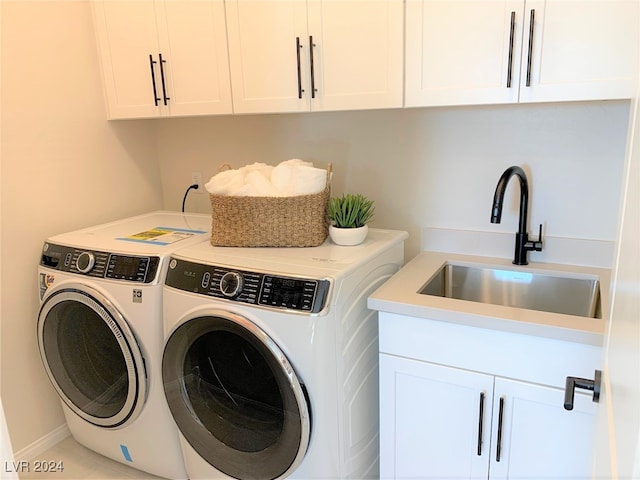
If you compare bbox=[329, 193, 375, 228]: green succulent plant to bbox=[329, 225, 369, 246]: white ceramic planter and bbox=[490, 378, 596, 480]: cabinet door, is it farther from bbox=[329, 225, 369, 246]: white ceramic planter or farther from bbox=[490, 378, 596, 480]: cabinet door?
bbox=[490, 378, 596, 480]: cabinet door

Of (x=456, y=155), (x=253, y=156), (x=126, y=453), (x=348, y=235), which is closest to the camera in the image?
(x=348, y=235)

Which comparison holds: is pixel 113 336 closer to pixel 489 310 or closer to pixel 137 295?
pixel 137 295

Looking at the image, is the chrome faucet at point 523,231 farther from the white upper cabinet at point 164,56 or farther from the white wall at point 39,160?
the white wall at point 39,160

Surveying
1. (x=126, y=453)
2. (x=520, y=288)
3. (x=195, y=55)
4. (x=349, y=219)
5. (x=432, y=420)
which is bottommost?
(x=126, y=453)

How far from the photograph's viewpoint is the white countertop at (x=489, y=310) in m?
1.26

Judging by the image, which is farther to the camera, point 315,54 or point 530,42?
point 315,54

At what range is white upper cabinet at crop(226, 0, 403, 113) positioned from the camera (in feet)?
5.15

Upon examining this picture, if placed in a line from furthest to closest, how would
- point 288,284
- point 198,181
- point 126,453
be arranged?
point 198,181 → point 126,453 → point 288,284

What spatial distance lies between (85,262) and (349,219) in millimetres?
1005

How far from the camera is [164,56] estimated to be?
6.40 feet

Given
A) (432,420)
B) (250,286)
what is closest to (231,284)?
(250,286)

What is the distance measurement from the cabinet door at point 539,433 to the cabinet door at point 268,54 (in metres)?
1.17

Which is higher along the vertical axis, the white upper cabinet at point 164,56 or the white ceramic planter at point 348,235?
the white upper cabinet at point 164,56

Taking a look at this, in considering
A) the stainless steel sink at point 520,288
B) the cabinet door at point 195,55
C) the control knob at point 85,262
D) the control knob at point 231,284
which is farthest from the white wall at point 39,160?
the stainless steel sink at point 520,288
